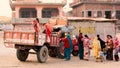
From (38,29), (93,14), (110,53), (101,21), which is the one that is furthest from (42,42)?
(93,14)

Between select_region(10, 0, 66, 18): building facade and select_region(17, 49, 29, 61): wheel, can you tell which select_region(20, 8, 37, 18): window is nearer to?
select_region(10, 0, 66, 18): building facade

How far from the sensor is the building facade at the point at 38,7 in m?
60.2

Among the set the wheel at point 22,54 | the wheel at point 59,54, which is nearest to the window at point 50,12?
the wheel at point 59,54

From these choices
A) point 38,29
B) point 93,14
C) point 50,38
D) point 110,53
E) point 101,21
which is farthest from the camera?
point 93,14

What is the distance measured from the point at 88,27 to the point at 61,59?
1315 cm

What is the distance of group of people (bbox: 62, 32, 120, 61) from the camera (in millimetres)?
18312

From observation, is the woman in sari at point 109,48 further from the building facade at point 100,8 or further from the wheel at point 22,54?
the building facade at point 100,8

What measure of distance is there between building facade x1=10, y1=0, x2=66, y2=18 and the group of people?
4090 centimetres

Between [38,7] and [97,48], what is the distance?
43515 millimetres

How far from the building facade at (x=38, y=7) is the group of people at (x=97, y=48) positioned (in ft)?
134

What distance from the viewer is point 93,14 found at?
55531 mm

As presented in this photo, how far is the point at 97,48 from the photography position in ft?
59.9

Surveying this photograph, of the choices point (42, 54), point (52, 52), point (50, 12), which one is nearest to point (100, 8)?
point (50, 12)

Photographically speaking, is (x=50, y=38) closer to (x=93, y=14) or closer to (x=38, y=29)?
(x=38, y=29)
